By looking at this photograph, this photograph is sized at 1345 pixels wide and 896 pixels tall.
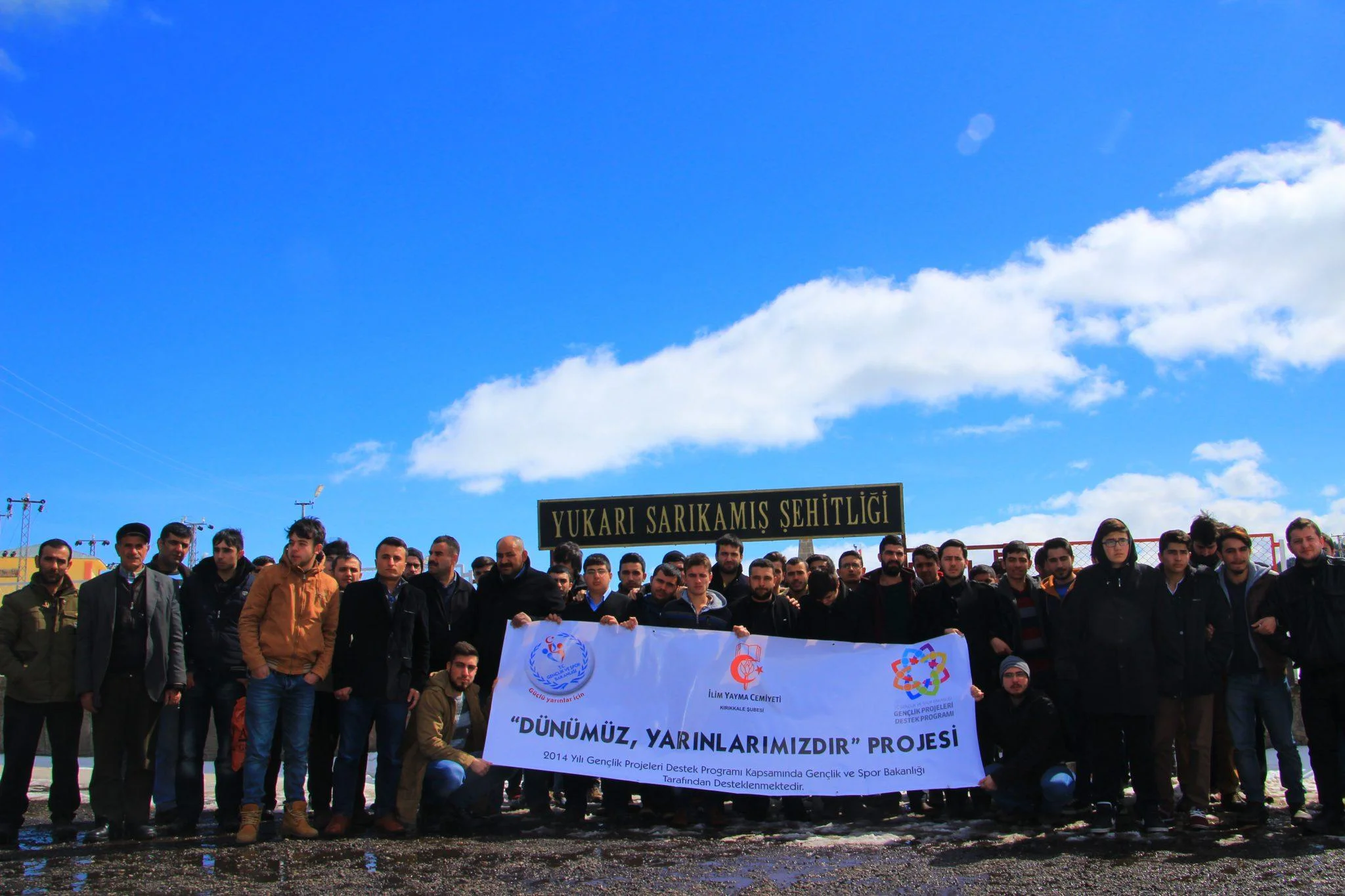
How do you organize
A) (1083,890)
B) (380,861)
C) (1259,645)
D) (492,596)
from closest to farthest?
1. (1083,890)
2. (380,861)
3. (1259,645)
4. (492,596)

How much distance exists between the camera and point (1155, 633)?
20.9 feet

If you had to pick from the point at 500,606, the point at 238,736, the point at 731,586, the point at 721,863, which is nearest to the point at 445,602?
the point at 500,606

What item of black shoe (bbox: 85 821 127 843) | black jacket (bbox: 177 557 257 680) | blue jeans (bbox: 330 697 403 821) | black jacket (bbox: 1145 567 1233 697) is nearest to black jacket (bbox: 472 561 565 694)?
blue jeans (bbox: 330 697 403 821)

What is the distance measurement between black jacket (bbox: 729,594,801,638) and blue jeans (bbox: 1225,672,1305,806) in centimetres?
298

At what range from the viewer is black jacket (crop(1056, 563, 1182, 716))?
6.21m

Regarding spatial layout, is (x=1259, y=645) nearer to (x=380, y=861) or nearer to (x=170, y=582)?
(x=380, y=861)

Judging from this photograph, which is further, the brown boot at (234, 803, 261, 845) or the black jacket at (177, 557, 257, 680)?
the black jacket at (177, 557, 257, 680)

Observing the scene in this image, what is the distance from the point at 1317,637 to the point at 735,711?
→ 3.74 metres

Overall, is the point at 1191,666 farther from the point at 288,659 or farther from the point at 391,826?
the point at 288,659

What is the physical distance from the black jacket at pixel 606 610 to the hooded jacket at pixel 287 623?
1749 mm

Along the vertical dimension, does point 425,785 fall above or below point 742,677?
below

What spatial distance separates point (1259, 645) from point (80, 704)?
26.1 feet

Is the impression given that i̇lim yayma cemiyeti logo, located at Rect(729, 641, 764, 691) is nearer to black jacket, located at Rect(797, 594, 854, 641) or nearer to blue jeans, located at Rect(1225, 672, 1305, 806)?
black jacket, located at Rect(797, 594, 854, 641)

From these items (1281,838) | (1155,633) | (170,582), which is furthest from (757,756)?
(170,582)
